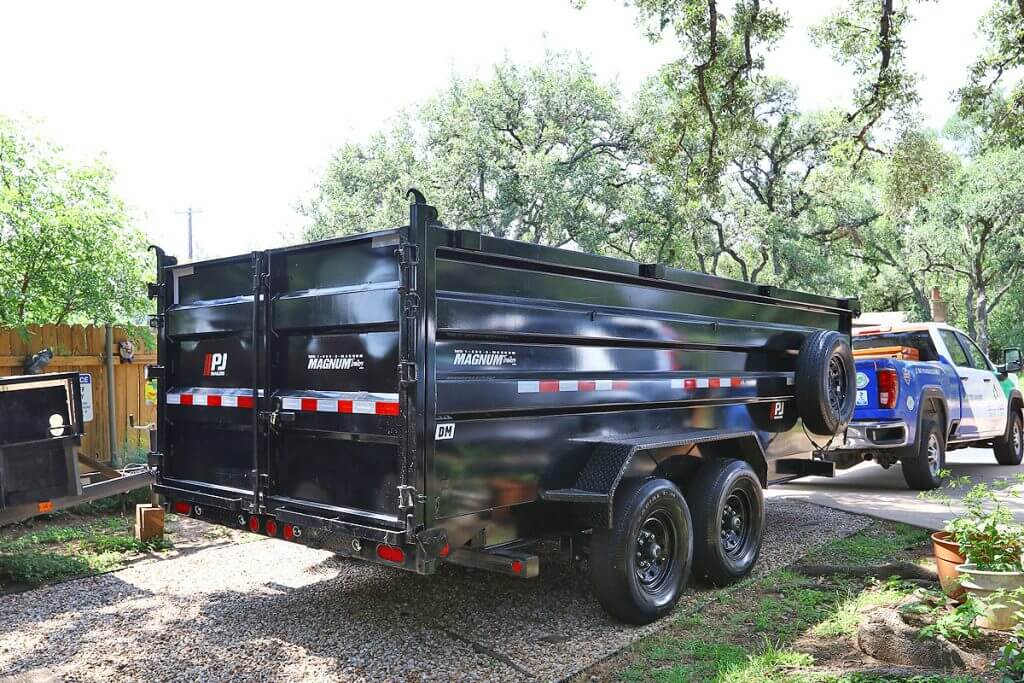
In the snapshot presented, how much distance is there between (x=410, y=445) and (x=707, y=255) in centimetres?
2565

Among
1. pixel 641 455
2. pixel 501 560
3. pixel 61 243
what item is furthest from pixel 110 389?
pixel 641 455

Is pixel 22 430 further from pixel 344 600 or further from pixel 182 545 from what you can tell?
pixel 344 600

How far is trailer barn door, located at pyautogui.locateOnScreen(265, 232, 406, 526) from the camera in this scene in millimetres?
4344

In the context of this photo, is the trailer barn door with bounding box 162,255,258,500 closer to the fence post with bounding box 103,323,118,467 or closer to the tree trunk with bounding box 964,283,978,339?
the fence post with bounding box 103,323,118,467

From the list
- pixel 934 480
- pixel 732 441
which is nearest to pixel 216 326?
pixel 732 441

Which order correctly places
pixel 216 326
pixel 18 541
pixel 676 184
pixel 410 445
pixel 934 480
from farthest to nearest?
pixel 676 184
pixel 934 480
pixel 18 541
pixel 216 326
pixel 410 445

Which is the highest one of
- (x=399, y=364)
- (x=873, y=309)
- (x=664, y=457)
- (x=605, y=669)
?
(x=873, y=309)

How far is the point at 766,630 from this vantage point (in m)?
4.89

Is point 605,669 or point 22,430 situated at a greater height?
point 22,430

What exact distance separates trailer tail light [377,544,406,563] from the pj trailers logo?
70.6 inches

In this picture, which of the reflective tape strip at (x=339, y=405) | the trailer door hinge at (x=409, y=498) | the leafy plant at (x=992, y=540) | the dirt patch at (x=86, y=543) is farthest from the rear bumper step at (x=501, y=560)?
the dirt patch at (x=86, y=543)

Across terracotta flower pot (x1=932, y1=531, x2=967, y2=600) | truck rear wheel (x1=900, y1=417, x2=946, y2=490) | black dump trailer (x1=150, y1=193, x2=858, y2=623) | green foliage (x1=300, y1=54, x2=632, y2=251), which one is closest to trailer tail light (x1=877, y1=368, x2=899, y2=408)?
truck rear wheel (x1=900, y1=417, x2=946, y2=490)

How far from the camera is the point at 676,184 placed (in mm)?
16266

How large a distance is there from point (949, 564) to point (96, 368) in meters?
8.37
